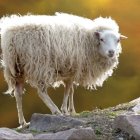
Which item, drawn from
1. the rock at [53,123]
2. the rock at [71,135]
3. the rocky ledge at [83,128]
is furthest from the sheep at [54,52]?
the rock at [71,135]

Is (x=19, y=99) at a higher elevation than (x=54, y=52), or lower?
lower

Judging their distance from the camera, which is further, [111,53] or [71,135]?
[111,53]

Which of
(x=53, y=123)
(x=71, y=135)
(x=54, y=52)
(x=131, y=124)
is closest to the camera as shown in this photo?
(x=71, y=135)

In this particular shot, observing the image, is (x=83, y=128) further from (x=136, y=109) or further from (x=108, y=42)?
(x=108, y=42)

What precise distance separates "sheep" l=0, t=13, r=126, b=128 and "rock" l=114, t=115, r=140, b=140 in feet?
9.71

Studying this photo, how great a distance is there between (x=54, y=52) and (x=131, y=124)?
11.0ft

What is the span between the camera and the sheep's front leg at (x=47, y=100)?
9961mm

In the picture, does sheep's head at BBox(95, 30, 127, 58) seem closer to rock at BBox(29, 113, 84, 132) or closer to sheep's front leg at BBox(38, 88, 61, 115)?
sheep's front leg at BBox(38, 88, 61, 115)

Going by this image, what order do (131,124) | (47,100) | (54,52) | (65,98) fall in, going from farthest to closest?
(65,98)
(47,100)
(54,52)
(131,124)

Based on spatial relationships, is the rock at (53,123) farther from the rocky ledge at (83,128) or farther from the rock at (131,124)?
the rock at (131,124)

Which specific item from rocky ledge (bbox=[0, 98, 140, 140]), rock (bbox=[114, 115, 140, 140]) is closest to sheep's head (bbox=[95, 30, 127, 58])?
rocky ledge (bbox=[0, 98, 140, 140])

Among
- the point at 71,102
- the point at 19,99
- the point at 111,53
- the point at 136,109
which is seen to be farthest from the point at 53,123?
the point at 71,102

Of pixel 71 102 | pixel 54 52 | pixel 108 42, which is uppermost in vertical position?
pixel 108 42

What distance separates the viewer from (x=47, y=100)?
1002 cm
